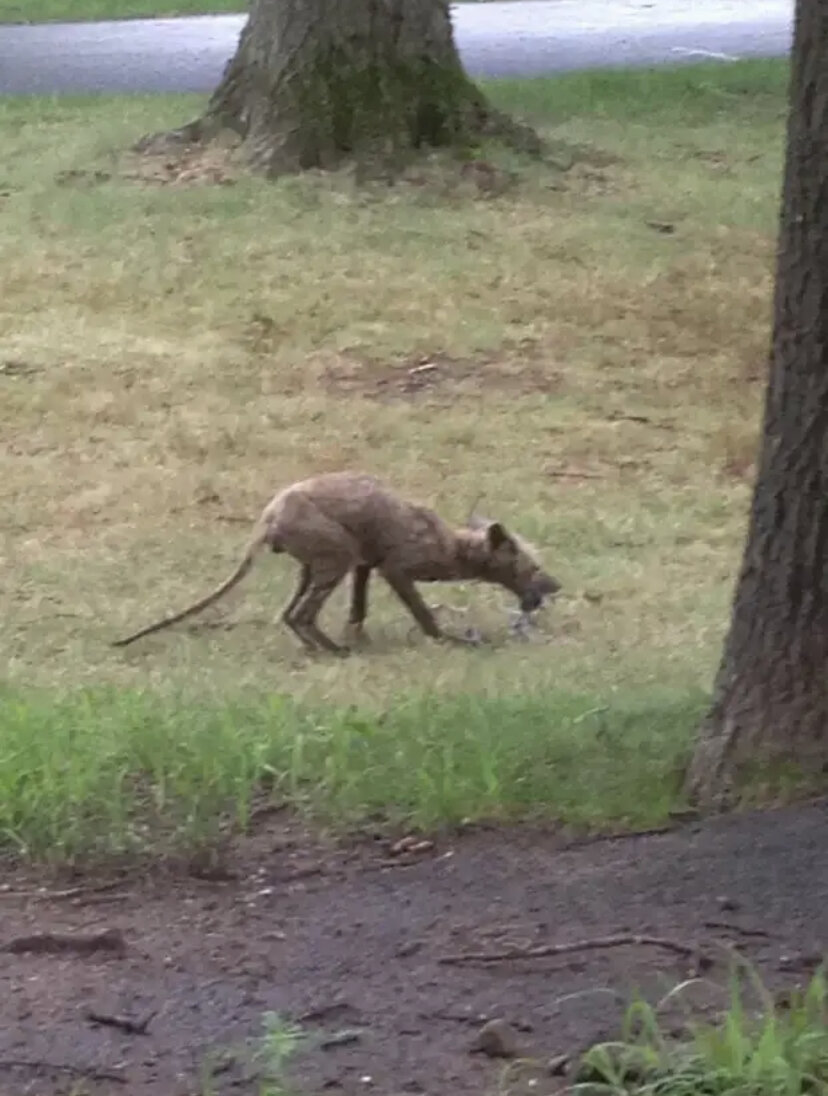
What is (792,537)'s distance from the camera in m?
5.09

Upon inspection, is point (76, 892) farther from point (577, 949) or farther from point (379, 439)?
point (379, 439)

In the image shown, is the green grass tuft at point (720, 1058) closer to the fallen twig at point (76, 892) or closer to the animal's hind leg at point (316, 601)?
the fallen twig at point (76, 892)

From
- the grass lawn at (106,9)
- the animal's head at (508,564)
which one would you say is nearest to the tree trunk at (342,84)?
the animal's head at (508,564)

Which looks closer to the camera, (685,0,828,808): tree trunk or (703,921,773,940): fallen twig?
(703,921,773,940): fallen twig

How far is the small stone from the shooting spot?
371cm

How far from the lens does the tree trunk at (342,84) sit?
14.7 metres

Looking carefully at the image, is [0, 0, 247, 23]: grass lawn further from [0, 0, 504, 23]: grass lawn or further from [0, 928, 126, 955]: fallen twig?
[0, 928, 126, 955]: fallen twig

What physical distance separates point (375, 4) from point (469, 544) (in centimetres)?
746

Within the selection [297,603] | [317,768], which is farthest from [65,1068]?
[297,603]

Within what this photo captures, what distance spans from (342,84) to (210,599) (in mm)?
7658

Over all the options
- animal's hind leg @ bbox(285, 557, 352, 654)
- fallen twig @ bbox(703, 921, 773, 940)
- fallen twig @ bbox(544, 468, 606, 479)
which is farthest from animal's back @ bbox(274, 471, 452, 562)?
fallen twig @ bbox(703, 921, 773, 940)

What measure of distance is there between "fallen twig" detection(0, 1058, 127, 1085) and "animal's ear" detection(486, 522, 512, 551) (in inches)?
183

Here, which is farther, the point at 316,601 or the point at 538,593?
the point at 538,593

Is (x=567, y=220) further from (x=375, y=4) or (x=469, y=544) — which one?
(x=469, y=544)
